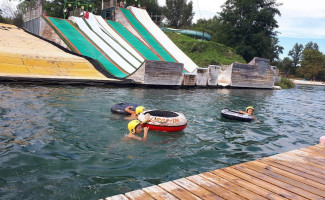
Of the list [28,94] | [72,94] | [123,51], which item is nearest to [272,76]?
[123,51]

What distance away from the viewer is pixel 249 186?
13.5 feet

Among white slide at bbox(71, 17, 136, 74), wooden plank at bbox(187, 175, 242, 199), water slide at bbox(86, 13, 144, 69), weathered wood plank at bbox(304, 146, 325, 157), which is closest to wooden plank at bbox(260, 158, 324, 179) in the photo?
weathered wood plank at bbox(304, 146, 325, 157)

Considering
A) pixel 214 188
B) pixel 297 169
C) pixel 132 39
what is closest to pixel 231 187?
pixel 214 188

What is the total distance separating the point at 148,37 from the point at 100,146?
23216 millimetres

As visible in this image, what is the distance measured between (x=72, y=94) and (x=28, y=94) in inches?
73.4

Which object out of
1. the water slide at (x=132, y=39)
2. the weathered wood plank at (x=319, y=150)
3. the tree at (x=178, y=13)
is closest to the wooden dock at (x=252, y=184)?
the weathered wood plank at (x=319, y=150)

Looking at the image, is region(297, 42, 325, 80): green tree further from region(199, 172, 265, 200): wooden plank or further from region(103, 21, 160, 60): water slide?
region(199, 172, 265, 200): wooden plank

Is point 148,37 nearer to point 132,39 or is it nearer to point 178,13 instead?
point 132,39

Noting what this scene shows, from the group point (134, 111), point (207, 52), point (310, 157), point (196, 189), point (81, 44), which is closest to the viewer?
point (196, 189)

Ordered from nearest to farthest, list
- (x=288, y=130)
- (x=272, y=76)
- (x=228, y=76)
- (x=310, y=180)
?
(x=310, y=180), (x=288, y=130), (x=228, y=76), (x=272, y=76)

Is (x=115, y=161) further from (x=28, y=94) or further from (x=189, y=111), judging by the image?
(x=28, y=94)

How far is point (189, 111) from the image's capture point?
11398mm

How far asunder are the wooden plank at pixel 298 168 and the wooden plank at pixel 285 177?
0.69 ft

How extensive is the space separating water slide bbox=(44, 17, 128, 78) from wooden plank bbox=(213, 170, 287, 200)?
1472 cm
